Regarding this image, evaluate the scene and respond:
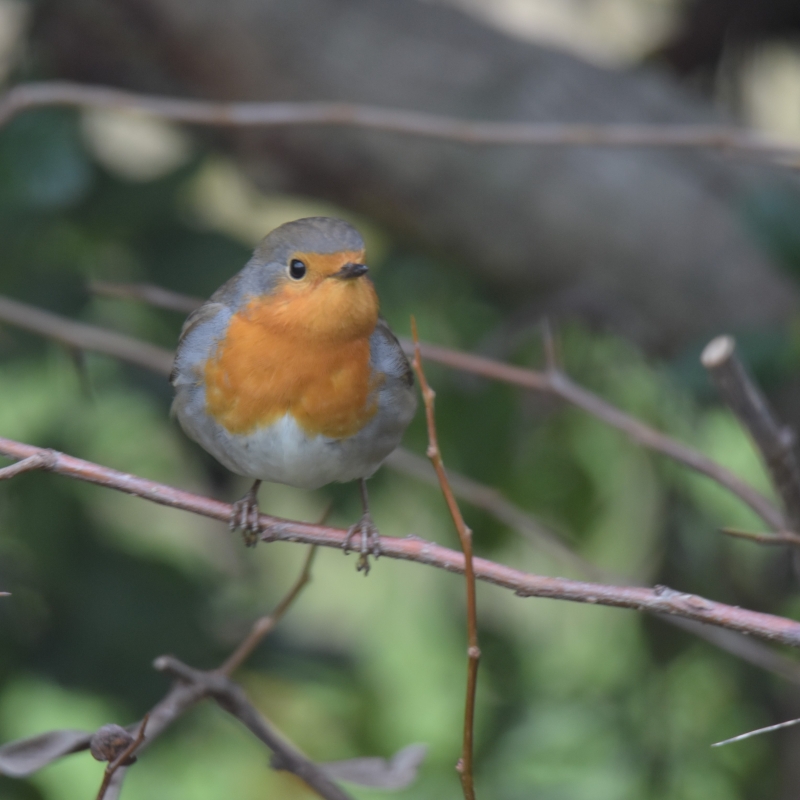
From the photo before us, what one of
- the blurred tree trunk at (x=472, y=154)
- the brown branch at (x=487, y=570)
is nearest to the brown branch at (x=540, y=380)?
the brown branch at (x=487, y=570)

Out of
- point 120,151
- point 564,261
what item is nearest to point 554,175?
point 564,261

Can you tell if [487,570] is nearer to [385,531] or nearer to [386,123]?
[386,123]

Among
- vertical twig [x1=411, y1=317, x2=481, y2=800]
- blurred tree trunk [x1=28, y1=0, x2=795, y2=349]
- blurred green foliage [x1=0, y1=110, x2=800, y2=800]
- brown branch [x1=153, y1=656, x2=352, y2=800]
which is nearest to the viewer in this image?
vertical twig [x1=411, y1=317, x2=481, y2=800]

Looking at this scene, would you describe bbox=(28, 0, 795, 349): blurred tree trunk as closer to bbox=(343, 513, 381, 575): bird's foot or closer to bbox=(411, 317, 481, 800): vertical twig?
bbox=(343, 513, 381, 575): bird's foot

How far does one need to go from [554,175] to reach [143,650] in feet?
7.32

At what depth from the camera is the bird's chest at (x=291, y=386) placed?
219cm

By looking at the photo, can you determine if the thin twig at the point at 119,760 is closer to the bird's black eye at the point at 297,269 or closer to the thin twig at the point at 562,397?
the bird's black eye at the point at 297,269

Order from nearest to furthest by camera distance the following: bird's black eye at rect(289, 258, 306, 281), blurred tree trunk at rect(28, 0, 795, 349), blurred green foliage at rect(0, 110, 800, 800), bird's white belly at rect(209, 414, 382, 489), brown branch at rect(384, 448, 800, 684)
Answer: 1. bird's white belly at rect(209, 414, 382, 489)
2. bird's black eye at rect(289, 258, 306, 281)
3. brown branch at rect(384, 448, 800, 684)
4. blurred green foliage at rect(0, 110, 800, 800)
5. blurred tree trunk at rect(28, 0, 795, 349)

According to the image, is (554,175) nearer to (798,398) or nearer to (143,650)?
(798,398)

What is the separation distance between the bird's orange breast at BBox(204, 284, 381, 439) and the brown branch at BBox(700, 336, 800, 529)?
26.3 inches

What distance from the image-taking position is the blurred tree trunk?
4.08 m

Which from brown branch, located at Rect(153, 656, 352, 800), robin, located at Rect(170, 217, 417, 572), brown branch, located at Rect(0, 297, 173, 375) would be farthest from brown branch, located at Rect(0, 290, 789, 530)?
brown branch, located at Rect(153, 656, 352, 800)

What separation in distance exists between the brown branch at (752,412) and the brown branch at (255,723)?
1014mm

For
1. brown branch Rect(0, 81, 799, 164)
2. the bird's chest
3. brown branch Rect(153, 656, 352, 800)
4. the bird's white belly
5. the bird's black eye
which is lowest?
brown branch Rect(153, 656, 352, 800)
